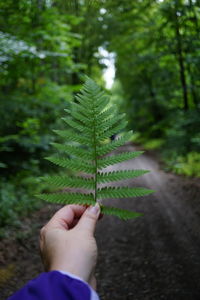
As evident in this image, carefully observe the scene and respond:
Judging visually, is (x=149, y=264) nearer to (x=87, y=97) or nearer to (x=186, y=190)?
(x=87, y=97)

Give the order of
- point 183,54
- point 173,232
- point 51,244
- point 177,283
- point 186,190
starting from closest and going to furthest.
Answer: point 51,244 → point 177,283 → point 173,232 → point 186,190 → point 183,54

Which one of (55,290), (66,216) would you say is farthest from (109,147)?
(55,290)

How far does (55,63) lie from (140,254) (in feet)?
24.0

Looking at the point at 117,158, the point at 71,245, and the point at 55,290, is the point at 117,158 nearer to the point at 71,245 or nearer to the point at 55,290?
the point at 71,245

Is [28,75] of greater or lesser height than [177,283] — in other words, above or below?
above

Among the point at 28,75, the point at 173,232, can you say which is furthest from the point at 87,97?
the point at 28,75

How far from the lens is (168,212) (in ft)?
22.9

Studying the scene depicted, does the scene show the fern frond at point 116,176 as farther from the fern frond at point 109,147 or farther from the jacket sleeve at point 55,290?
the jacket sleeve at point 55,290

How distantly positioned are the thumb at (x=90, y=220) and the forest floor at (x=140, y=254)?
3.10 metres

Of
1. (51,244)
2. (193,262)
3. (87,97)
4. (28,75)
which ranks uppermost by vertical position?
(28,75)

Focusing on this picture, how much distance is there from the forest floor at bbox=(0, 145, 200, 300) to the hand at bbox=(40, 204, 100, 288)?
3.09 m

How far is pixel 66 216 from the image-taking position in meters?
1.34

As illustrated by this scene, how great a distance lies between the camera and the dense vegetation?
3967mm

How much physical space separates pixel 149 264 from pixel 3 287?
2669 mm
